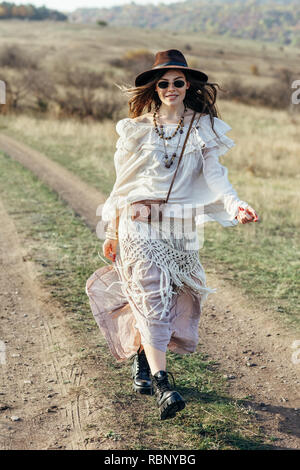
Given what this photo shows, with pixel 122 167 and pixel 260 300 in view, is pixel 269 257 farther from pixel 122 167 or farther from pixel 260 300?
pixel 122 167

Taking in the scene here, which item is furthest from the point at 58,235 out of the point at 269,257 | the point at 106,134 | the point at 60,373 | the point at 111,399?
the point at 106,134

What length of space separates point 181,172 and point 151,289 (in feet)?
2.39

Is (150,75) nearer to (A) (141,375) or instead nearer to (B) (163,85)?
(B) (163,85)

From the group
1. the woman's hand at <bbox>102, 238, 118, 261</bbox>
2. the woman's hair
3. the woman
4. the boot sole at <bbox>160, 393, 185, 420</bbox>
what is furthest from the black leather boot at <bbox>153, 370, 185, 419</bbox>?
the woman's hair

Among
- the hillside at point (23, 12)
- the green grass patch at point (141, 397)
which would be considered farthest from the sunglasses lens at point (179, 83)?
the hillside at point (23, 12)

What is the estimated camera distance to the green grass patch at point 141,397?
3053mm

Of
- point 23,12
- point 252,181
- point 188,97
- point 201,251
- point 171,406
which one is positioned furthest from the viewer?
point 23,12

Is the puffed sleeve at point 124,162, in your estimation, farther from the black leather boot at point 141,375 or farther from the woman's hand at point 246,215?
the black leather boot at point 141,375

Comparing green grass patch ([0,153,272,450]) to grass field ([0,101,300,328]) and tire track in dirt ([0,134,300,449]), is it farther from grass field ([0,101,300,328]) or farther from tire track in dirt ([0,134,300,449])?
grass field ([0,101,300,328])

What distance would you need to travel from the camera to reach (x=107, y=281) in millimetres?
3664

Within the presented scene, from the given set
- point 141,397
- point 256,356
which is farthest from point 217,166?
point 256,356

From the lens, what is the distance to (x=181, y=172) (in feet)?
11.2

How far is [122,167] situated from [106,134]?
43.7 feet

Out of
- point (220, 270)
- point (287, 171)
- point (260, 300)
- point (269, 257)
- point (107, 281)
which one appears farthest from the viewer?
point (287, 171)
